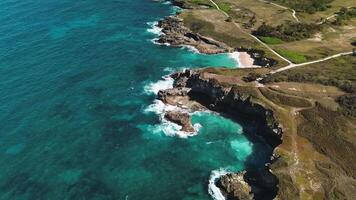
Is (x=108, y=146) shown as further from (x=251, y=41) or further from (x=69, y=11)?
(x=69, y=11)

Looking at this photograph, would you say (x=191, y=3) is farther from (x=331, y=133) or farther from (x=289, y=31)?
(x=331, y=133)

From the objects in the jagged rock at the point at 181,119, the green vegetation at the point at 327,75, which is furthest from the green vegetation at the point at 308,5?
the jagged rock at the point at 181,119

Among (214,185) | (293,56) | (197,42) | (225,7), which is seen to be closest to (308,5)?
(225,7)

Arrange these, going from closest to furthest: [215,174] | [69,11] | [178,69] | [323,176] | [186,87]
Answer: [323,176] → [215,174] → [186,87] → [178,69] → [69,11]

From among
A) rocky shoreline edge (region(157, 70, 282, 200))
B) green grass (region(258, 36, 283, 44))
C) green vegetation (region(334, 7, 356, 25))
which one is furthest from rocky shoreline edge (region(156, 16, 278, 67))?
green vegetation (region(334, 7, 356, 25))

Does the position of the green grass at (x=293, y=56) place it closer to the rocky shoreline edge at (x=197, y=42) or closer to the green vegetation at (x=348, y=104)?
the rocky shoreline edge at (x=197, y=42)

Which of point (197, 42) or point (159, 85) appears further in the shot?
point (197, 42)

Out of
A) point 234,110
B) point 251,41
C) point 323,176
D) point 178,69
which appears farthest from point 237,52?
point 323,176
